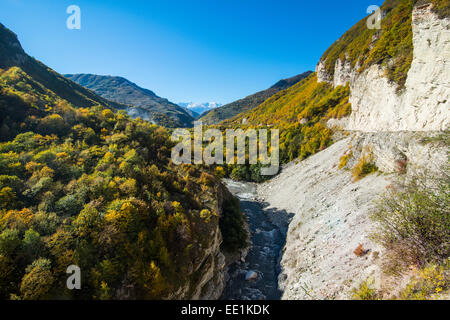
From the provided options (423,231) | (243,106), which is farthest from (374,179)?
(243,106)

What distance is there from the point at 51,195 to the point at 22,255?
3896 millimetres

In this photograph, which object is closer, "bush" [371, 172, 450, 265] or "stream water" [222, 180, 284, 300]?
"bush" [371, 172, 450, 265]

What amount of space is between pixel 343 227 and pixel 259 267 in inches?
354

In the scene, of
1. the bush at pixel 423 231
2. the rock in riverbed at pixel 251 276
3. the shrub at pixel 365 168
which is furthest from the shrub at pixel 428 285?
the shrub at pixel 365 168

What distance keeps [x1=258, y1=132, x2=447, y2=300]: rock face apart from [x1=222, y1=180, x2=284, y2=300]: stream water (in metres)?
1.33

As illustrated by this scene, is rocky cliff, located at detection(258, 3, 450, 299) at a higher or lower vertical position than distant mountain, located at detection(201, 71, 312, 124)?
lower

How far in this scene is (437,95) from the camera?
14.0 m

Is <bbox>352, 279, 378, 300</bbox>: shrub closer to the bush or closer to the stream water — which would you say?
the bush

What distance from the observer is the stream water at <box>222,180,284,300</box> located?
15.4 m

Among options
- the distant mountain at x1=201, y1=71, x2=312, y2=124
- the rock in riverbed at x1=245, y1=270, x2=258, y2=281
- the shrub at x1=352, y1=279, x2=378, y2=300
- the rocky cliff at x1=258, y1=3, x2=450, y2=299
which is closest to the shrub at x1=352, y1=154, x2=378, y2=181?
the rocky cliff at x1=258, y1=3, x2=450, y2=299

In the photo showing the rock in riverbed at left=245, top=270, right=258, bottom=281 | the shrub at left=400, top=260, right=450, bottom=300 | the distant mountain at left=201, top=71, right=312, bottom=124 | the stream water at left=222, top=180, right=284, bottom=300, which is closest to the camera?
the shrub at left=400, top=260, right=450, bottom=300
